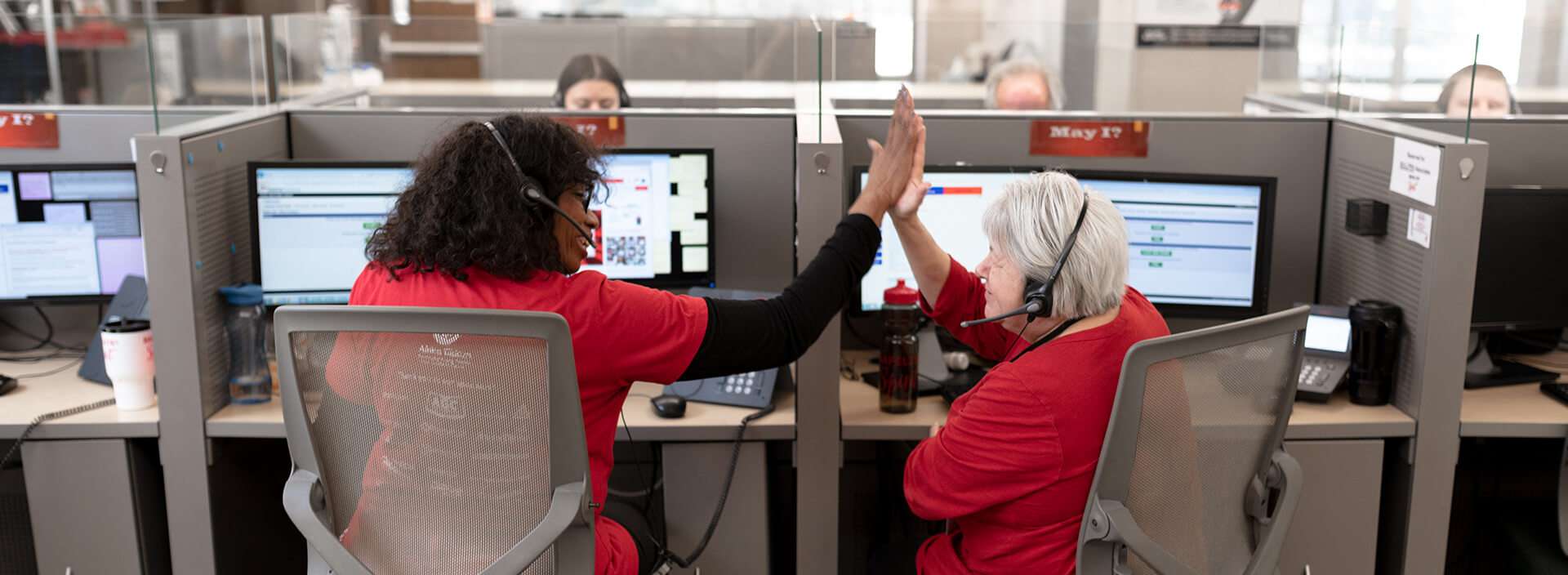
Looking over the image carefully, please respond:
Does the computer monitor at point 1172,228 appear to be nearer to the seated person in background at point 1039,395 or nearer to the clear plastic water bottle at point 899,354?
the clear plastic water bottle at point 899,354

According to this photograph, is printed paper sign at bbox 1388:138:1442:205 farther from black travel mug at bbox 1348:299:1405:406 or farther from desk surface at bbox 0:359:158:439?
desk surface at bbox 0:359:158:439

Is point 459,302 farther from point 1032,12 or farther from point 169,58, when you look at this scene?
point 1032,12

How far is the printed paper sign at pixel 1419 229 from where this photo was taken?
2021 millimetres

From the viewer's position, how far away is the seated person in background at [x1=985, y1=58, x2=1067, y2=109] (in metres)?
3.71

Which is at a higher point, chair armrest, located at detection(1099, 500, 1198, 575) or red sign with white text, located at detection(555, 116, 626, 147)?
red sign with white text, located at detection(555, 116, 626, 147)

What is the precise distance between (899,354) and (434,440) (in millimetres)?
897

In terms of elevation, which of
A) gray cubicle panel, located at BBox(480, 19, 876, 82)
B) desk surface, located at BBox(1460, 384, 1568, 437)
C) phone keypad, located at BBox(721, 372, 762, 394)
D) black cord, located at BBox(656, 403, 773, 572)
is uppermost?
gray cubicle panel, located at BBox(480, 19, 876, 82)

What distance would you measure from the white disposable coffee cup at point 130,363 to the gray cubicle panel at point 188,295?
10 centimetres

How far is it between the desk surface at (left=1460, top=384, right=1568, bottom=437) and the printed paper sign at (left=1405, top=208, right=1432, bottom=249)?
288 millimetres

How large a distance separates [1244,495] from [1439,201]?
747 mm

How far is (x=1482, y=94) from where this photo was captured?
312 centimetres

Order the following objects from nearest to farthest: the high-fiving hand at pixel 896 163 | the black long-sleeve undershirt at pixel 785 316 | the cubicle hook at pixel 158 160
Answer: the black long-sleeve undershirt at pixel 785 316 → the high-fiving hand at pixel 896 163 → the cubicle hook at pixel 158 160

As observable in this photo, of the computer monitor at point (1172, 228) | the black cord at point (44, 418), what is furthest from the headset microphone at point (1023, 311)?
the black cord at point (44, 418)

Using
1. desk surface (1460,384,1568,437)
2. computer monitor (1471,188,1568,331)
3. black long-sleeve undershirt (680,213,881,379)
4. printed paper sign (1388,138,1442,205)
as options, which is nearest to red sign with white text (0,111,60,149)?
black long-sleeve undershirt (680,213,881,379)
